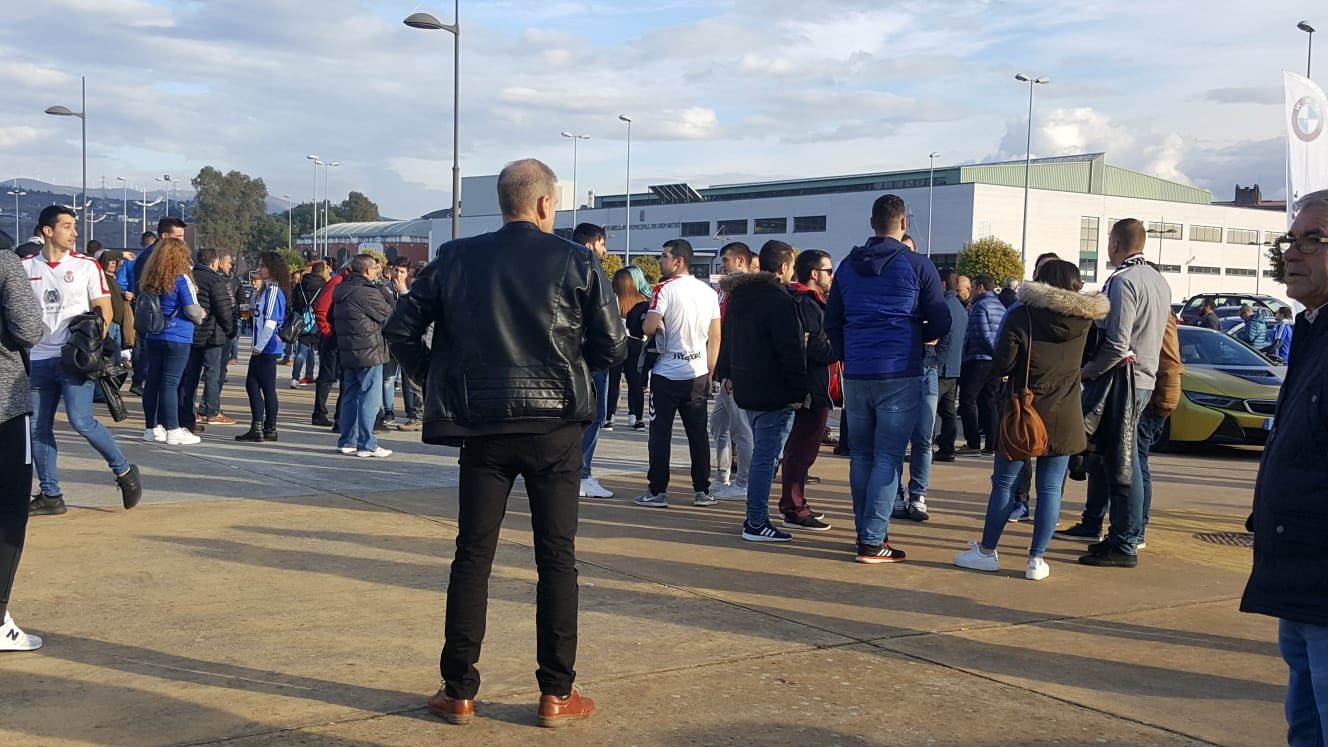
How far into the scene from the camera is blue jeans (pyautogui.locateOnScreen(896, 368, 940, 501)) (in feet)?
28.6

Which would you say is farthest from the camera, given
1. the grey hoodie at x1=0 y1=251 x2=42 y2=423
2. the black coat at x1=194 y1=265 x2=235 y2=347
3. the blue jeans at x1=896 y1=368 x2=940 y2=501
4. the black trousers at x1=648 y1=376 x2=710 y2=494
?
the black coat at x1=194 y1=265 x2=235 y2=347

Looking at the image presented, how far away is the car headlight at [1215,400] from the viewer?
42.1 feet

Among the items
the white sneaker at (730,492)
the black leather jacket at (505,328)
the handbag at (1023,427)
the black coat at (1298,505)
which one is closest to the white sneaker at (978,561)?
the handbag at (1023,427)

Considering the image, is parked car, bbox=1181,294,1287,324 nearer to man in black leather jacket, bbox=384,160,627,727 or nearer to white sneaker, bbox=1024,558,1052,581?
white sneaker, bbox=1024,558,1052,581

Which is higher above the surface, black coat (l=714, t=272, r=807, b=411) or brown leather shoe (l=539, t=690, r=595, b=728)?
black coat (l=714, t=272, r=807, b=411)

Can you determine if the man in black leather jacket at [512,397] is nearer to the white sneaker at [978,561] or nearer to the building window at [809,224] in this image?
the white sneaker at [978,561]

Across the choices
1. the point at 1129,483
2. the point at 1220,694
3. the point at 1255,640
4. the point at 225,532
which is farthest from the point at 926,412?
the point at 225,532

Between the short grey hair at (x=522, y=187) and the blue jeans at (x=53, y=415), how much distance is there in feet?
14.3

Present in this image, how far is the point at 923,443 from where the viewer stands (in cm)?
878

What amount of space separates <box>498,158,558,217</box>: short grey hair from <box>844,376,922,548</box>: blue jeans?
3218mm

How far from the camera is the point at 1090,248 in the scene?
253ft

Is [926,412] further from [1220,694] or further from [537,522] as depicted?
[537,522]

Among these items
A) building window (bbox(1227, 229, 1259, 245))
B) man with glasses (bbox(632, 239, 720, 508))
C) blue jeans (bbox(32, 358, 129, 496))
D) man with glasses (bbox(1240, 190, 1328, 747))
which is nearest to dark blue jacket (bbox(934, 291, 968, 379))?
man with glasses (bbox(632, 239, 720, 508))

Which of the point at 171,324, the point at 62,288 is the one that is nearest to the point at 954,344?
the point at 171,324
